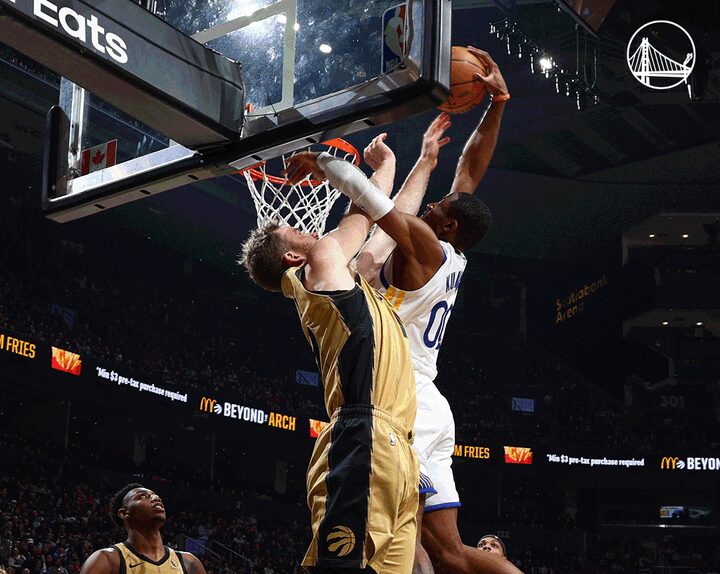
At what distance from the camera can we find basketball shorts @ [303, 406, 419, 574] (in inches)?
123

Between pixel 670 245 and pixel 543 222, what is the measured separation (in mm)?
3380

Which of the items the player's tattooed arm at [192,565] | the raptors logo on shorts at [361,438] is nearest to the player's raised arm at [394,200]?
the raptors logo on shorts at [361,438]

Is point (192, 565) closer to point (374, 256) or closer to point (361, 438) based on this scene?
point (374, 256)

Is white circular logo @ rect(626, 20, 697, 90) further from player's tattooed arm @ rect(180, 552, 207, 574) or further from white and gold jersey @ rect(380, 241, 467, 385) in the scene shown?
white and gold jersey @ rect(380, 241, 467, 385)

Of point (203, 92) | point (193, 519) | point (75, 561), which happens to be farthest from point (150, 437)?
point (203, 92)

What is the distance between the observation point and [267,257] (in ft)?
12.1

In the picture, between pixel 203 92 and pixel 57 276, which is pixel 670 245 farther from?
pixel 203 92

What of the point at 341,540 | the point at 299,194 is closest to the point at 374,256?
the point at 341,540

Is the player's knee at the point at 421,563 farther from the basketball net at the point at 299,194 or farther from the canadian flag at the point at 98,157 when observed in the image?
the basketball net at the point at 299,194

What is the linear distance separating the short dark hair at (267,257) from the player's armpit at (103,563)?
271cm

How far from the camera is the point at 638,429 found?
94.9 feet

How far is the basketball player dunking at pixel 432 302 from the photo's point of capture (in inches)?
157

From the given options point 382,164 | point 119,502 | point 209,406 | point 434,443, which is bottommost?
point 119,502

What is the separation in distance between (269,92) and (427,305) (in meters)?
1.10
